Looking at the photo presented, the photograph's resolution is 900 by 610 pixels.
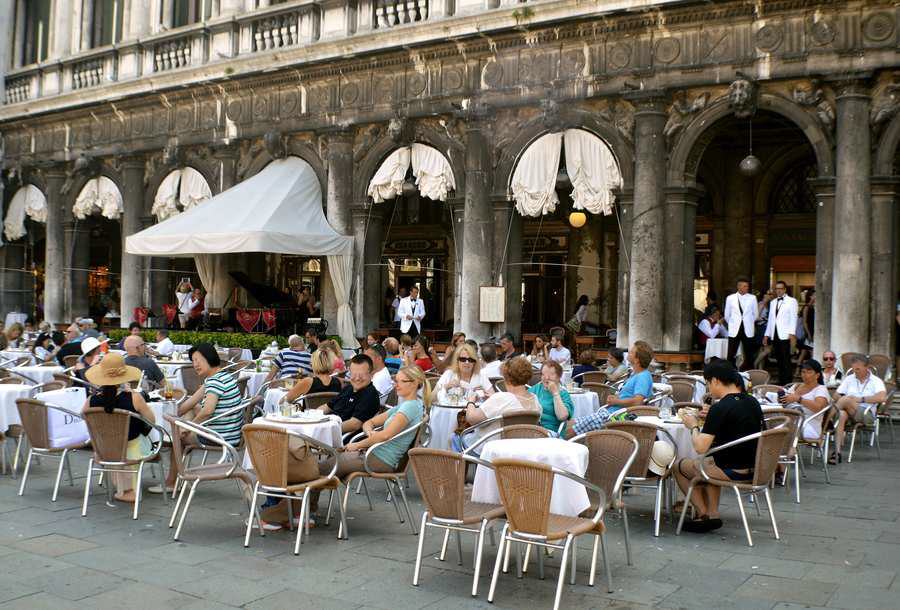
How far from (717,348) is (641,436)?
27.8 ft

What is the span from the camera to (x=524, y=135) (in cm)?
1630

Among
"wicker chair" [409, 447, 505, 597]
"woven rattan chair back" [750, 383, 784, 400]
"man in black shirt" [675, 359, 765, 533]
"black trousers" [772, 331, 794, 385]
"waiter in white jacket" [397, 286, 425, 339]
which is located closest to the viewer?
"wicker chair" [409, 447, 505, 597]

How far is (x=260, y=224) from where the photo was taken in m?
17.3

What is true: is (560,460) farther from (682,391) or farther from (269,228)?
(269,228)

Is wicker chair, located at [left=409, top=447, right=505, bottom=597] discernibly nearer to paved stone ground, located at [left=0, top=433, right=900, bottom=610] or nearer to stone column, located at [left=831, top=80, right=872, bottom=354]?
paved stone ground, located at [left=0, top=433, right=900, bottom=610]

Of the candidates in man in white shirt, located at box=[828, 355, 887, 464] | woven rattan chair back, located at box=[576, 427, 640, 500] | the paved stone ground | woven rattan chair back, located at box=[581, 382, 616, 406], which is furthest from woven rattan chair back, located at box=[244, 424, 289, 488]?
man in white shirt, located at box=[828, 355, 887, 464]

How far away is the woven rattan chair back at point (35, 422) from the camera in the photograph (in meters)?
7.91

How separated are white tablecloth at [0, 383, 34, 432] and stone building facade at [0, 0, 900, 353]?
347 inches

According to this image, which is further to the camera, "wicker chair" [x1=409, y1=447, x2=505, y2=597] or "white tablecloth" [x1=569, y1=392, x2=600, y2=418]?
"white tablecloth" [x1=569, y1=392, x2=600, y2=418]

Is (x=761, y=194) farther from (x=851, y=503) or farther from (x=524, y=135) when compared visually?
(x=851, y=503)

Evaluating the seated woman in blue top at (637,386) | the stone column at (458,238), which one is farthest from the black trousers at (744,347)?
the seated woman in blue top at (637,386)

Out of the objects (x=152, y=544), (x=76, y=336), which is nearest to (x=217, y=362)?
(x=152, y=544)

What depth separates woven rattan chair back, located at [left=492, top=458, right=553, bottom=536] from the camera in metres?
5.06

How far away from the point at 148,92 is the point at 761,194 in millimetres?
13517
